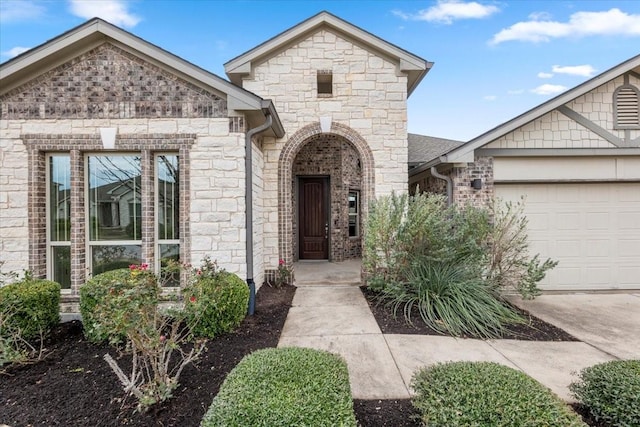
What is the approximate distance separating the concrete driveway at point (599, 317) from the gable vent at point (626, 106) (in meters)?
3.55

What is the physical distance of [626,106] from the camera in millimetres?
6484

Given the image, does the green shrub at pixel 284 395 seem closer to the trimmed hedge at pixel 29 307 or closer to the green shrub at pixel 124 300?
the green shrub at pixel 124 300

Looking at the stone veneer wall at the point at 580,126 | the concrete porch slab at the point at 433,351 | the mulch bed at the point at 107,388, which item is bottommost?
the concrete porch slab at the point at 433,351

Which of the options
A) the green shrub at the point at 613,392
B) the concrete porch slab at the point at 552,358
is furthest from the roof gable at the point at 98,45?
the green shrub at the point at 613,392

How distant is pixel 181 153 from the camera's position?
527 centimetres

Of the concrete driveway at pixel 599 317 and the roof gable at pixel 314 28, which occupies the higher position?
the roof gable at pixel 314 28

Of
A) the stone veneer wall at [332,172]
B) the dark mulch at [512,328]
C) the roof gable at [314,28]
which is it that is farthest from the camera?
the stone veneer wall at [332,172]

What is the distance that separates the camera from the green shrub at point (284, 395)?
190cm

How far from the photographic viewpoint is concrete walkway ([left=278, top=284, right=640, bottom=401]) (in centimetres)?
321

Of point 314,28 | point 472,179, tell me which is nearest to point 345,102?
point 314,28

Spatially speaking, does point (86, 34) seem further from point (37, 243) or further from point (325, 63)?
point (325, 63)

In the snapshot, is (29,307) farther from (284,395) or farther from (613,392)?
(613,392)

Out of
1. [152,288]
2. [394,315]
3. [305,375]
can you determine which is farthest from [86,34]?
[394,315]

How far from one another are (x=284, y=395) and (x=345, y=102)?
641cm
